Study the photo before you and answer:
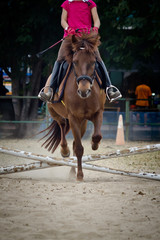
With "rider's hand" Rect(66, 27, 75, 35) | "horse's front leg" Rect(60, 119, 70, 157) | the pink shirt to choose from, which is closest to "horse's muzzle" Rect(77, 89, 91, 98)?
"rider's hand" Rect(66, 27, 75, 35)

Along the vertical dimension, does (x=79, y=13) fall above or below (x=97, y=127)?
above

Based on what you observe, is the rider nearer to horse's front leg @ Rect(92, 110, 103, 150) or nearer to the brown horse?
the brown horse

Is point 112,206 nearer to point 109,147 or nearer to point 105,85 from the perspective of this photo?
point 105,85

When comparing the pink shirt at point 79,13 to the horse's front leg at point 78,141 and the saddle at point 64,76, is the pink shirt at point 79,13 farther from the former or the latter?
the horse's front leg at point 78,141

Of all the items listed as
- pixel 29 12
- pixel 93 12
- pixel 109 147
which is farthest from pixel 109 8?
pixel 93 12

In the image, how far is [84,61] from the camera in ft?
20.2

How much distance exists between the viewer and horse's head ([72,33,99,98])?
603 cm

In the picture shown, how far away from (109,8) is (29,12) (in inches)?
116

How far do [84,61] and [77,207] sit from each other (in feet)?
7.75

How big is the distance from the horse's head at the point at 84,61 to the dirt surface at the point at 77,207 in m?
1.59

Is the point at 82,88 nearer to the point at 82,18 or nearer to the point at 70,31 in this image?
the point at 70,31

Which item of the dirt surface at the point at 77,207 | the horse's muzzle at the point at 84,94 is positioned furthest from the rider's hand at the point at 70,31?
the dirt surface at the point at 77,207

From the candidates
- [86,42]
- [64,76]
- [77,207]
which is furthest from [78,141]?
[77,207]

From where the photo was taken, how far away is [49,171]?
8219 millimetres
